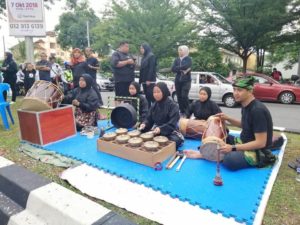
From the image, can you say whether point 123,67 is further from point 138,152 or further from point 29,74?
point 29,74

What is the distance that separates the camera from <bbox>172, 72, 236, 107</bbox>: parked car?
10.4 meters

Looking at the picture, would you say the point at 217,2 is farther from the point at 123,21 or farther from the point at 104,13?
the point at 104,13

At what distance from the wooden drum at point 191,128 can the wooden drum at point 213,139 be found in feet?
2.35

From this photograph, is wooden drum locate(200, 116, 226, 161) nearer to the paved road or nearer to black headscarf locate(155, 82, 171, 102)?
black headscarf locate(155, 82, 171, 102)

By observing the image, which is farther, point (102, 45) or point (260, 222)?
point (102, 45)

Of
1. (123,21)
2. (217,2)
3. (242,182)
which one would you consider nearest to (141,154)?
(242,182)

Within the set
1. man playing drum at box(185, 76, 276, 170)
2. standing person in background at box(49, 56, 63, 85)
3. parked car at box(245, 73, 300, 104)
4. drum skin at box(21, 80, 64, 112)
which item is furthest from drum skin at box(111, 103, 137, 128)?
parked car at box(245, 73, 300, 104)

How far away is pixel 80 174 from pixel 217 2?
13482 millimetres

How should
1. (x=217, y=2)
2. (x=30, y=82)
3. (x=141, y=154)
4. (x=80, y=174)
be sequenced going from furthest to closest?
(x=217, y=2), (x=30, y=82), (x=141, y=154), (x=80, y=174)

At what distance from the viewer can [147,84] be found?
645 centimetres

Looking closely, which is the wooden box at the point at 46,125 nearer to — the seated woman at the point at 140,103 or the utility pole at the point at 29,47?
the seated woman at the point at 140,103

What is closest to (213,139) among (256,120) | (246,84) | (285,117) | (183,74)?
(256,120)

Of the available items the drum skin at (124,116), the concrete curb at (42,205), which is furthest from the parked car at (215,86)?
the concrete curb at (42,205)

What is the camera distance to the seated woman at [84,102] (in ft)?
18.0
